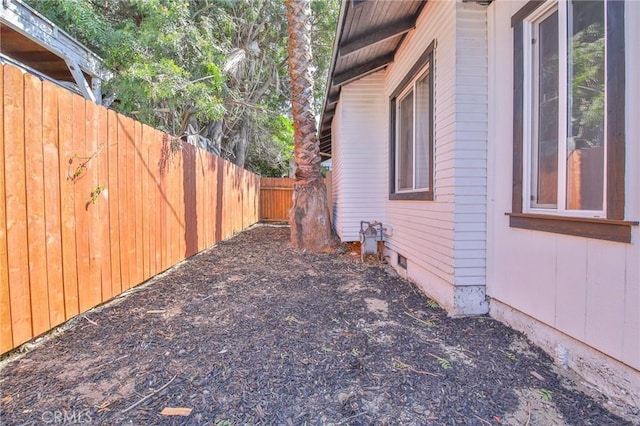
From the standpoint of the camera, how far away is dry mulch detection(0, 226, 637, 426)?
5.69 feet

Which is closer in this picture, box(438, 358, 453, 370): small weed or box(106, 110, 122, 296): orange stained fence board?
box(438, 358, 453, 370): small weed

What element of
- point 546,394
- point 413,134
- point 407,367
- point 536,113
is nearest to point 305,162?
point 413,134

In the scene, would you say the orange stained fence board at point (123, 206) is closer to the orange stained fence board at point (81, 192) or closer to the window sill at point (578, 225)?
the orange stained fence board at point (81, 192)

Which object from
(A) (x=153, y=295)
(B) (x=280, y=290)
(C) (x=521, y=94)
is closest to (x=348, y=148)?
(B) (x=280, y=290)

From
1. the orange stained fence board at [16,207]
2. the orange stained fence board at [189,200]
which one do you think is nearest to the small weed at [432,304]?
the orange stained fence board at [16,207]

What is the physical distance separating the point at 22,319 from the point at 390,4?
4.63 metres

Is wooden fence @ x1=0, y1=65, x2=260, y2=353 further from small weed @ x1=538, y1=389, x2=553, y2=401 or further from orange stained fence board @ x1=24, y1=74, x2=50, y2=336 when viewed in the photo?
small weed @ x1=538, y1=389, x2=553, y2=401

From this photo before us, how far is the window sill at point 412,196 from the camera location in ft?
12.2

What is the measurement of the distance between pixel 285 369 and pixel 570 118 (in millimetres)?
2672

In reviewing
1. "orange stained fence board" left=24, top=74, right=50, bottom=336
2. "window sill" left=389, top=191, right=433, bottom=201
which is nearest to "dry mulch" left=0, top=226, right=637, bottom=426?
"orange stained fence board" left=24, top=74, right=50, bottom=336

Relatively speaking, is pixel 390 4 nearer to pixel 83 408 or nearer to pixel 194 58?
pixel 83 408

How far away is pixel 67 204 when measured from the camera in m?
2.68

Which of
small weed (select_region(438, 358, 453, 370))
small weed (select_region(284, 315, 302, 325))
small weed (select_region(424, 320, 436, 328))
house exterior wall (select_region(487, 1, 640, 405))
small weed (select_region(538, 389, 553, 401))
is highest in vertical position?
house exterior wall (select_region(487, 1, 640, 405))

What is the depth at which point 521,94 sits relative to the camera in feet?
8.49
